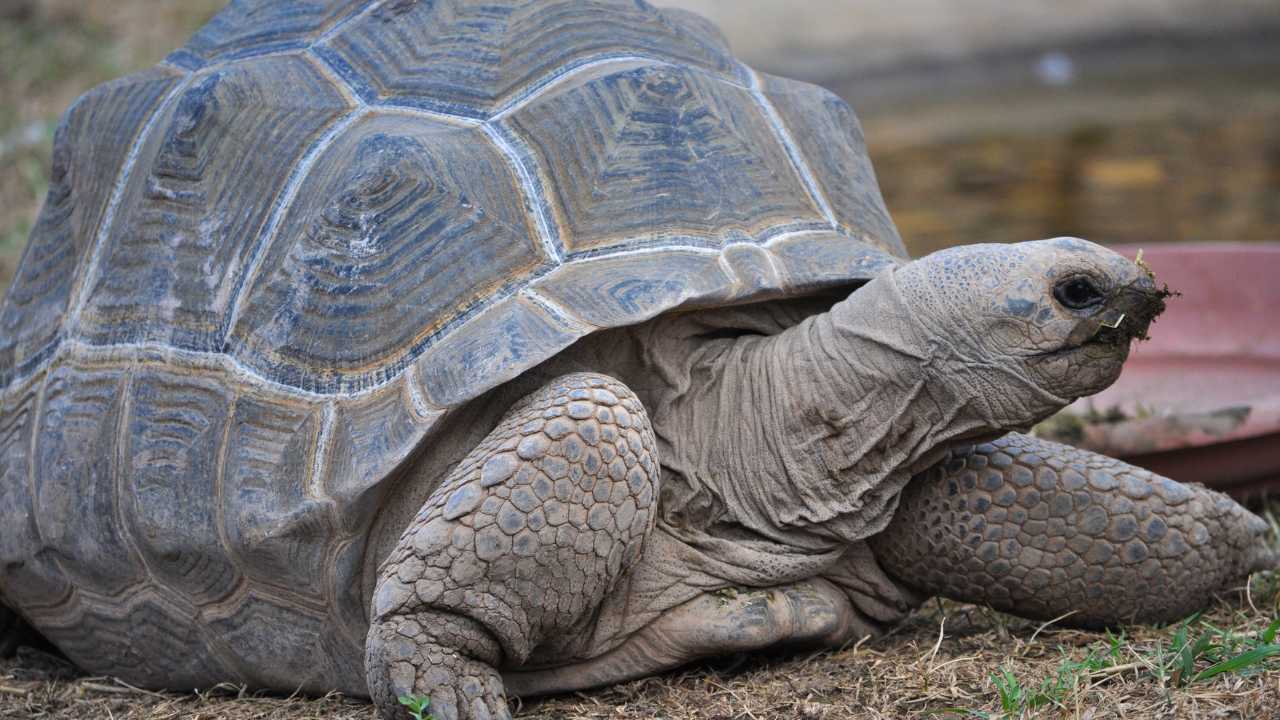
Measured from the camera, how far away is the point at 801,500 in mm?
2670

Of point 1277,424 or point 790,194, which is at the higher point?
point 790,194

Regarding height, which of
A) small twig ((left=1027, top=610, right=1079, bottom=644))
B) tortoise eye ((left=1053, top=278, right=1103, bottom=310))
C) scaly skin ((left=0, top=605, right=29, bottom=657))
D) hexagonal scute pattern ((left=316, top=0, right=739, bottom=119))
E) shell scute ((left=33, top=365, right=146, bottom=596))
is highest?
hexagonal scute pattern ((left=316, top=0, right=739, bottom=119))

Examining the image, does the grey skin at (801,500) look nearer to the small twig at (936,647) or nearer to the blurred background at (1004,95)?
the small twig at (936,647)

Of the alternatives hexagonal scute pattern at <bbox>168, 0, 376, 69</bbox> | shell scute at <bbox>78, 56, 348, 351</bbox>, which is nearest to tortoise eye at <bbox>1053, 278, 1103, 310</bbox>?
shell scute at <bbox>78, 56, 348, 351</bbox>

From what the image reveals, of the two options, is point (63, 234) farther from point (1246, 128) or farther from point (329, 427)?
point (1246, 128)

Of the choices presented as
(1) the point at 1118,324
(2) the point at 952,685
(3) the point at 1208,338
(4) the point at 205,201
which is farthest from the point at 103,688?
(3) the point at 1208,338

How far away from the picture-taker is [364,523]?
Answer: 8.59ft

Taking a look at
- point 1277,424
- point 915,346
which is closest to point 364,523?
point 915,346

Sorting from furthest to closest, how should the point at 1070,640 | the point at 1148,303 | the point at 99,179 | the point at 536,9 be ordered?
the point at 99,179
the point at 536,9
the point at 1070,640
the point at 1148,303

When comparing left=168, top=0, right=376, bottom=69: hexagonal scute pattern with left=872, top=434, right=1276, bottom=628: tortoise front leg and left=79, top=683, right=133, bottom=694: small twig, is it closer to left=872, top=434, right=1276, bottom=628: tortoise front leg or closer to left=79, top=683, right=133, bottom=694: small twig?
left=79, top=683, right=133, bottom=694: small twig

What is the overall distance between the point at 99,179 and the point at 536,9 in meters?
1.08

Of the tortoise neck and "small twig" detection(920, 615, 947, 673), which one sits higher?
the tortoise neck

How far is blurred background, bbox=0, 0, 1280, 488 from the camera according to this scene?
4.50 metres

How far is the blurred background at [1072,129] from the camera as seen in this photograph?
4500 millimetres
